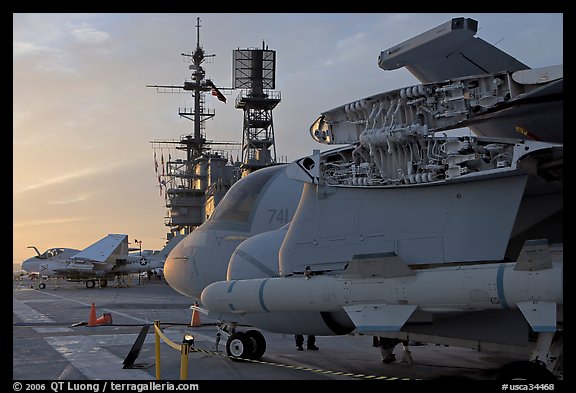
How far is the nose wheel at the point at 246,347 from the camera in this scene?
11133 millimetres

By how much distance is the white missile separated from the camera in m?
7.20

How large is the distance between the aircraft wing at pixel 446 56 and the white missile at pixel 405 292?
3.18 m

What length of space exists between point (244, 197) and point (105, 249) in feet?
107

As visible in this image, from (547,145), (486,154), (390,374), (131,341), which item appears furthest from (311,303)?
(131,341)

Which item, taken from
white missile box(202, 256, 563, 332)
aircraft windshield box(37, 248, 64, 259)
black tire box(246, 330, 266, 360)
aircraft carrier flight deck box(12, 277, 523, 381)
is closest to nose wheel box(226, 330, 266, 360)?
black tire box(246, 330, 266, 360)

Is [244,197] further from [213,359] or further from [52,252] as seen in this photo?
[52,252]

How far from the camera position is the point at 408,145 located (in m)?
8.63

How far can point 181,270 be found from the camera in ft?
46.4

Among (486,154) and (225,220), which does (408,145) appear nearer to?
(486,154)

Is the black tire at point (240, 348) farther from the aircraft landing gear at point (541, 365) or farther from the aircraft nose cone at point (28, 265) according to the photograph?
the aircraft nose cone at point (28, 265)

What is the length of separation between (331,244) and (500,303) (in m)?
2.87

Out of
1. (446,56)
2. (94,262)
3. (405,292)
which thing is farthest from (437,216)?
(94,262)

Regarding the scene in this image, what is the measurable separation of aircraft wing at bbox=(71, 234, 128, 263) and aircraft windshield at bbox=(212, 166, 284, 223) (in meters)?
31.5

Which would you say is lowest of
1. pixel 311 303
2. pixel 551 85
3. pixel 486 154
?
pixel 311 303
